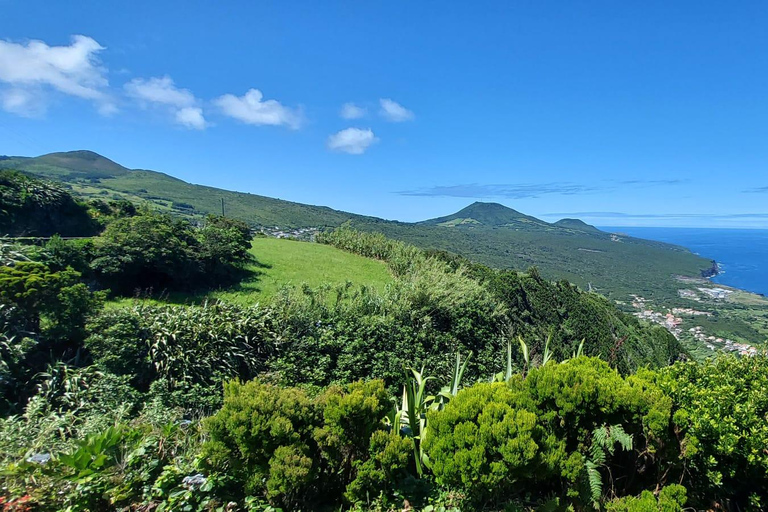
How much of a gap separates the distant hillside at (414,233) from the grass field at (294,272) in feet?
169

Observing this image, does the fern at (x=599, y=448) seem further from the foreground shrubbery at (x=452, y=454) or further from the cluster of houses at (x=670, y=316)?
the cluster of houses at (x=670, y=316)

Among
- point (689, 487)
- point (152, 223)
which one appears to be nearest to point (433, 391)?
point (689, 487)

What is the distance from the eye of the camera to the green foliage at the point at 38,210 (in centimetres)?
1366

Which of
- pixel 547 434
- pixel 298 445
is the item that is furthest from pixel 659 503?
pixel 298 445

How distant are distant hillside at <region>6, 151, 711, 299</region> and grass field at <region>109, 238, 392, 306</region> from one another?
169 ft

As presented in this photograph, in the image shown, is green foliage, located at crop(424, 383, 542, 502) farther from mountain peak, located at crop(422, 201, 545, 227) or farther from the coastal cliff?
mountain peak, located at crop(422, 201, 545, 227)

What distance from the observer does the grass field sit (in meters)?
9.34

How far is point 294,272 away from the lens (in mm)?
12727

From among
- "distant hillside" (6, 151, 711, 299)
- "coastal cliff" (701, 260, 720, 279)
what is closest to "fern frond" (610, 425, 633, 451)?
"distant hillside" (6, 151, 711, 299)

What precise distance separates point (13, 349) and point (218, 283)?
6.09 m

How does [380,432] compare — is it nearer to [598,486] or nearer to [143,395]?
[598,486]

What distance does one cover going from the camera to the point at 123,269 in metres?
8.61

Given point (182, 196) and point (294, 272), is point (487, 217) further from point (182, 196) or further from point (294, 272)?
point (294, 272)

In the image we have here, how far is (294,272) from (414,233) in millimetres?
77924
